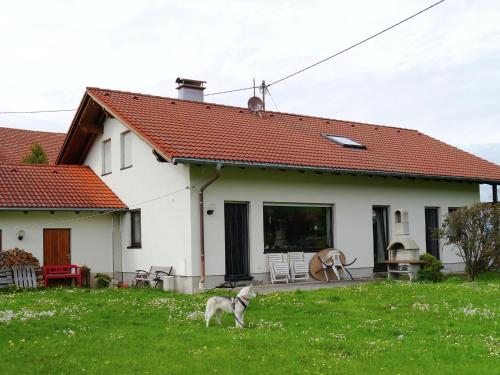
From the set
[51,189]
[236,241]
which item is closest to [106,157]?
[51,189]

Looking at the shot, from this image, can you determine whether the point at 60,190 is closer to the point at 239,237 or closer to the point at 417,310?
the point at 239,237

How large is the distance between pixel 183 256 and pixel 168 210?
4.85 ft

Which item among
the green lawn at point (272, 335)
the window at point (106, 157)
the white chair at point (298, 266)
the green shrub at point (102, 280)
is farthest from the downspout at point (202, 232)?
the window at point (106, 157)

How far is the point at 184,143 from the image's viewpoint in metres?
16.6

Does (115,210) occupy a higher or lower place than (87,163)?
lower

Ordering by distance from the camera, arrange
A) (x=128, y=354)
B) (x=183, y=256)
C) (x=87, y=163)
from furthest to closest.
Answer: (x=87, y=163), (x=183, y=256), (x=128, y=354)

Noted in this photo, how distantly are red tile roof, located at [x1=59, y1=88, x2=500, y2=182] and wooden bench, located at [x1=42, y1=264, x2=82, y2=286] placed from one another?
4555mm

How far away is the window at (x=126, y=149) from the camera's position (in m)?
19.8

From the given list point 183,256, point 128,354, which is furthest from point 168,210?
point 128,354

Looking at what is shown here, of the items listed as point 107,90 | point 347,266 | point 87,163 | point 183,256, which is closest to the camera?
point 183,256

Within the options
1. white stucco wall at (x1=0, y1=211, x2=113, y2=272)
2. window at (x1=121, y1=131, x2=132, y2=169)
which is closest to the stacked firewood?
white stucco wall at (x1=0, y1=211, x2=113, y2=272)

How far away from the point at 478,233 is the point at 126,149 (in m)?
10.6

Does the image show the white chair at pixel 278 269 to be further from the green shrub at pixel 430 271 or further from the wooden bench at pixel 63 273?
the wooden bench at pixel 63 273

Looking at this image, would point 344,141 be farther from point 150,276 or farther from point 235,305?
point 235,305
